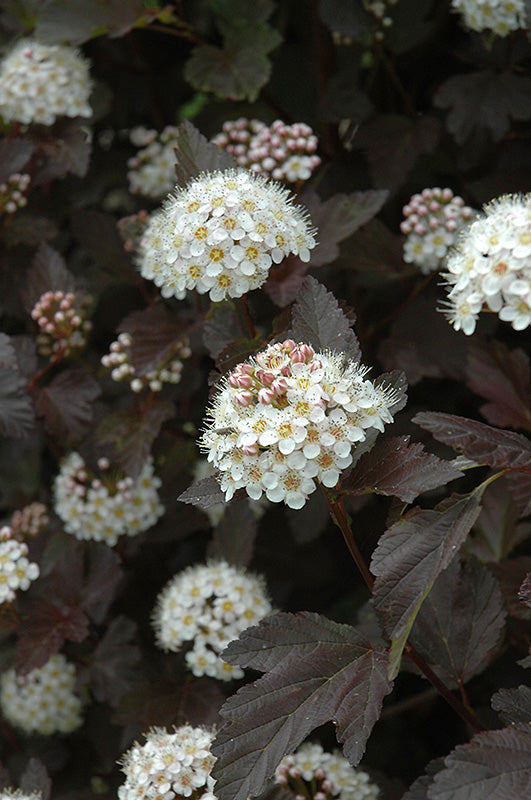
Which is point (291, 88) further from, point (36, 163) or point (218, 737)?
point (218, 737)

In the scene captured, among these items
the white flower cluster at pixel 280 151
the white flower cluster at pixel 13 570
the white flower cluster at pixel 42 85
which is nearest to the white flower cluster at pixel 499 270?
the white flower cluster at pixel 280 151

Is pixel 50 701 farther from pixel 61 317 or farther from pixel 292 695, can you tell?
pixel 292 695

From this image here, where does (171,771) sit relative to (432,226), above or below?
below

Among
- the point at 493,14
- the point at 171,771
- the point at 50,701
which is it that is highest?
the point at 493,14

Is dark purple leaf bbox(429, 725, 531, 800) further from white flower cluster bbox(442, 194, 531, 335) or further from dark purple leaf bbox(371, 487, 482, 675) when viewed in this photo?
white flower cluster bbox(442, 194, 531, 335)

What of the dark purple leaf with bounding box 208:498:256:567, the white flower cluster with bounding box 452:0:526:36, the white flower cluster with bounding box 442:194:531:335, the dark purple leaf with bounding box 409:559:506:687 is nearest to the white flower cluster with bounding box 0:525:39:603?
the dark purple leaf with bounding box 208:498:256:567

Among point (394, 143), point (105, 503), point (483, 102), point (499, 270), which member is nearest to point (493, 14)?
point (483, 102)
